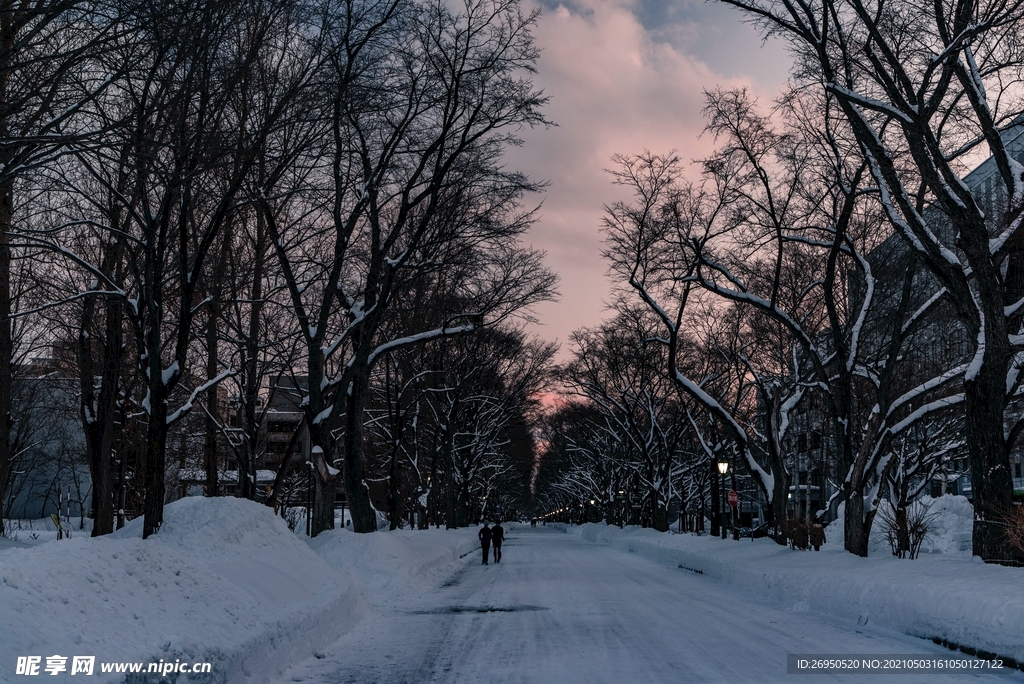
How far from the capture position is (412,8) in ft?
63.3

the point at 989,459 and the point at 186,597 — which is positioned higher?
the point at 989,459

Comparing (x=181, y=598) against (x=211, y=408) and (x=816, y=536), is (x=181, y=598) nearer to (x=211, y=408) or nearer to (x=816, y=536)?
(x=816, y=536)

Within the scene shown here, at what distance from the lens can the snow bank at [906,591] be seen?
11023mm

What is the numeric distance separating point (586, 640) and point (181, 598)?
5.61 meters

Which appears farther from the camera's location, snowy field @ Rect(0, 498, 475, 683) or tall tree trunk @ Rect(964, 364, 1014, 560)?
tall tree trunk @ Rect(964, 364, 1014, 560)

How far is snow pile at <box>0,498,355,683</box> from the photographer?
6.99 m

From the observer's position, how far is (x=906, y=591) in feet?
43.9

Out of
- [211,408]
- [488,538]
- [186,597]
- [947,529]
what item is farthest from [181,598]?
[947,529]

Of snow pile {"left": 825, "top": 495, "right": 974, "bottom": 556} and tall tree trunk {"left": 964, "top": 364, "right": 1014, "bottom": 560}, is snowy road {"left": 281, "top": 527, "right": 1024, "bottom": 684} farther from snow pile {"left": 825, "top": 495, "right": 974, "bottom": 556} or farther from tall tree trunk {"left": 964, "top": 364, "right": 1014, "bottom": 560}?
snow pile {"left": 825, "top": 495, "right": 974, "bottom": 556}

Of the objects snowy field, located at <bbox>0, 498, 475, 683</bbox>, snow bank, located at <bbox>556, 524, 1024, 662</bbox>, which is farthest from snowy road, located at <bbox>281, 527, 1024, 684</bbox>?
snowy field, located at <bbox>0, 498, 475, 683</bbox>

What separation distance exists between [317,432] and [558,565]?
12228mm

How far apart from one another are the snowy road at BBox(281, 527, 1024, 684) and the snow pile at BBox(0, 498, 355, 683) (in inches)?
23.2

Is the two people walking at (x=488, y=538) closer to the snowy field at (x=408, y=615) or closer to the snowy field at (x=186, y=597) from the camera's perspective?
the snowy field at (x=408, y=615)

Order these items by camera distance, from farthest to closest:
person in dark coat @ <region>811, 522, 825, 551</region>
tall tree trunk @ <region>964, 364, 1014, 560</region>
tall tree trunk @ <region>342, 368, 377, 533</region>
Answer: person in dark coat @ <region>811, 522, 825, 551</region>, tall tree trunk @ <region>342, 368, 377, 533</region>, tall tree trunk @ <region>964, 364, 1014, 560</region>
